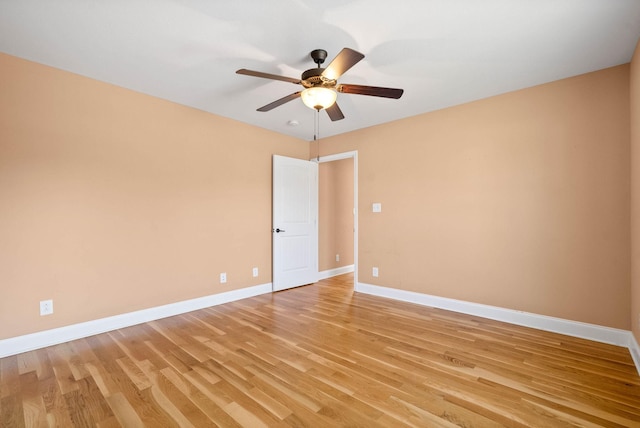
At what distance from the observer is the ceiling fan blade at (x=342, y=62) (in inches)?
72.3

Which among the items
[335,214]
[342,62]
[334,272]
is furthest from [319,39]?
[334,272]

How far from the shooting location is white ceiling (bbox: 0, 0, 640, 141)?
1908 millimetres

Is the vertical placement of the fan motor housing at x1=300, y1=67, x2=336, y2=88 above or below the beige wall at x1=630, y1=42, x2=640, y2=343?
above

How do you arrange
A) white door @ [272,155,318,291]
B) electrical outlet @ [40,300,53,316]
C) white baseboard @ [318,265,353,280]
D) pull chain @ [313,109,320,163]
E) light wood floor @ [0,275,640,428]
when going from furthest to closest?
white baseboard @ [318,265,353,280] → white door @ [272,155,318,291] → pull chain @ [313,109,320,163] → electrical outlet @ [40,300,53,316] → light wood floor @ [0,275,640,428]

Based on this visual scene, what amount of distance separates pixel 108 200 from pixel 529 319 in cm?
461

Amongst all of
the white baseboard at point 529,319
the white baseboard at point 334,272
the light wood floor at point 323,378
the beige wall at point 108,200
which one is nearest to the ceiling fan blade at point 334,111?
the beige wall at point 108,200

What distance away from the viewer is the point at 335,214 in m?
5.73

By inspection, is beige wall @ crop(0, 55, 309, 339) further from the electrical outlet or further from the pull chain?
the pull chain

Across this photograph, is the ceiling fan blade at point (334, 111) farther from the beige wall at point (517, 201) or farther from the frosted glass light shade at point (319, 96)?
the beige wall at point (517, 201)

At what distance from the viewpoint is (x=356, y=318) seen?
10.9 ft

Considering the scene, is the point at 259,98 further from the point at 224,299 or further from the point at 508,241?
the point at 508,241

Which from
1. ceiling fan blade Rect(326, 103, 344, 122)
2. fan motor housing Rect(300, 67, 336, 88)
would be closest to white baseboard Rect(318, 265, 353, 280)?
ceiling fan blade Rect(326, 103, 344, 122)

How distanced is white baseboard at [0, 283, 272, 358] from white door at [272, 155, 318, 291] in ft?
2.69

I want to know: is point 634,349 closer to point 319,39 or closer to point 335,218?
point 319,39
